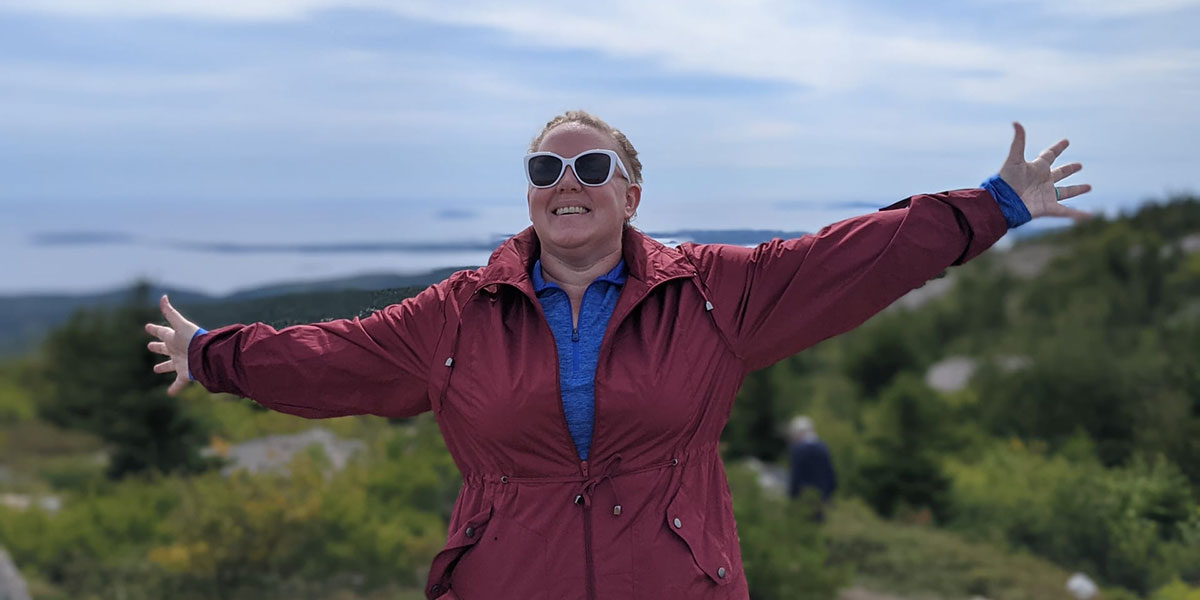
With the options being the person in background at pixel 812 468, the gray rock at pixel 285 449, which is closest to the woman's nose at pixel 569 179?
the gray rock at pixel 285 449

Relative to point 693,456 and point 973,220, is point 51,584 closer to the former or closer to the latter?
point 693,456

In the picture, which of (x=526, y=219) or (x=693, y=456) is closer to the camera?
(x=693, y=456)

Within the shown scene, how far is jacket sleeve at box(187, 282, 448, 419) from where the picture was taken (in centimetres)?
284

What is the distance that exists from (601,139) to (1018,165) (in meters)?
0.96

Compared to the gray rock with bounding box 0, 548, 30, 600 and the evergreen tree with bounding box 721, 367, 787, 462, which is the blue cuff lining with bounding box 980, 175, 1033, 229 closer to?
the gray rock with bounding box 0, 548, 30, 600

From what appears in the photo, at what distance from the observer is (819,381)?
18.0 m

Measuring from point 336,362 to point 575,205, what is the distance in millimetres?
695

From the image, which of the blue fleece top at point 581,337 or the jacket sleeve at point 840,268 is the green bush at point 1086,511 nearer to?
the jacket sleeve at point 840,268

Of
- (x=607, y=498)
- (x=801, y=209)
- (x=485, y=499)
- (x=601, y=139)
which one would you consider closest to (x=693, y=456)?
(x=607, y=498)

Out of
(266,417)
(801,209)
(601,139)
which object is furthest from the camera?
(266,417)

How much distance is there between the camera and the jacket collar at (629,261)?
8.83 ft

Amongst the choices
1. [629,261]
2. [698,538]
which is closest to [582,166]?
[629,261]

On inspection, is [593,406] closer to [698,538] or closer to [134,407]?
[698,538]

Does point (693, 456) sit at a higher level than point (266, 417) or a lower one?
higher
